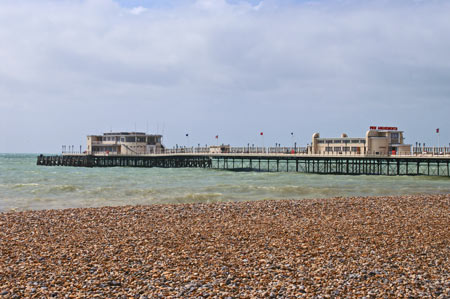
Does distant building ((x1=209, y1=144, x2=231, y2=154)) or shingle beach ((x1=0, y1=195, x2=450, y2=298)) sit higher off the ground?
distant building ((x1=209, y1=144, x2=231, y2=154))

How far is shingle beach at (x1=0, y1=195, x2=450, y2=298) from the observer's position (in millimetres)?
7461

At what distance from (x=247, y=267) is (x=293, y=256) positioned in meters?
1.18

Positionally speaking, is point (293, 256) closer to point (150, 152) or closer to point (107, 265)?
point (107, 265)

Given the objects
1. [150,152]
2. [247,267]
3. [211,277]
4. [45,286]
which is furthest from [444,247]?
[150,152]

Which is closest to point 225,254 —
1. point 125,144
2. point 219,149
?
point 219,149

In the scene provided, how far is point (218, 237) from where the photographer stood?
37.0 feet

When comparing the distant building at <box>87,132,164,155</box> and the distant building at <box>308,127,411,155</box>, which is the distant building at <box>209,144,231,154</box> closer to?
the distant building at <box>308,127,411,155</box>

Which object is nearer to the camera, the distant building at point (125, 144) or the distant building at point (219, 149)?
the distant building at point (219, 149)

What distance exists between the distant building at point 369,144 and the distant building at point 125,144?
84.1ft

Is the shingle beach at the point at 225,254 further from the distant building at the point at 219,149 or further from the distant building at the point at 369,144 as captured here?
the distant building at the point at 219,149

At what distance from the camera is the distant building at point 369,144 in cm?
4703

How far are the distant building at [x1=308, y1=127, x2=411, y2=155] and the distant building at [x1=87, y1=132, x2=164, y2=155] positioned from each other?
84.1 feet

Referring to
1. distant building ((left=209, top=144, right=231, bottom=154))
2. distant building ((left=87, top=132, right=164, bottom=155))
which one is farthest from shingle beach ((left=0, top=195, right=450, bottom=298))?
distant building ((left=87, top=132, right=164, bottom=155))

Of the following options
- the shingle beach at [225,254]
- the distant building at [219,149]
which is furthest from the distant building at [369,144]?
the shingle beach at [225,254]
